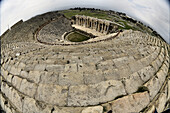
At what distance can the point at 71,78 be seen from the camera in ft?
19.5

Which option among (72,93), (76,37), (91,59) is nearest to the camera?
(72,93)

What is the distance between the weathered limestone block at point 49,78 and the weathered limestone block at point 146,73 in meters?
5.10

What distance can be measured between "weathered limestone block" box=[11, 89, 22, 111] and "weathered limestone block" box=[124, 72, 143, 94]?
6173 mm

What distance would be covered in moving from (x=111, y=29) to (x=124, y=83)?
37194 mm

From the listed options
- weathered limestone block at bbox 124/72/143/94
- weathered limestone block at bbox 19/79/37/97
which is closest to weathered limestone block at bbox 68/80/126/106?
weathered limestone block at bbox 124/72/143/94

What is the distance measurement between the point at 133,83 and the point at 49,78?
483 centimetres

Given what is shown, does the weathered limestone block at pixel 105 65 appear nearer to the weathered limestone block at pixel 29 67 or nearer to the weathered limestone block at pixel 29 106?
the weathered limestone block at pixel 29 106

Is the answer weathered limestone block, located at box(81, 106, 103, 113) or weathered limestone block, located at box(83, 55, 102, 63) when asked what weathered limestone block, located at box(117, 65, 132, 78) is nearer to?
weathered limestone block, located at box(83, 55, 102, 63)

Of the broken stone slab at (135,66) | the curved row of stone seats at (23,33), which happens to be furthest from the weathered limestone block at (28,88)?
the curved row of stone seats at (23,33)

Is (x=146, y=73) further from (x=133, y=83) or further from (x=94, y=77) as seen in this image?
(x=94, y=77)

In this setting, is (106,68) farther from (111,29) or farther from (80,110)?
(111,29)

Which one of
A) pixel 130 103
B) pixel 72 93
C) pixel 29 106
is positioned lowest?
pixel 130 103

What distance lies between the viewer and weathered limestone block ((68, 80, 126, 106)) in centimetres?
530

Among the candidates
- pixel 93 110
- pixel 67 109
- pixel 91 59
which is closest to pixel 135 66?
pixel 91 59
